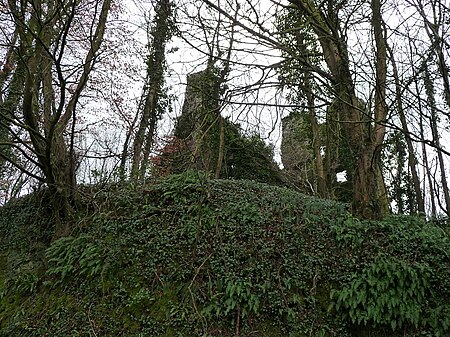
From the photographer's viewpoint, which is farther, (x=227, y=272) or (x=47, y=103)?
(x=47, y=103)

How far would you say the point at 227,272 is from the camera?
4.65 meters

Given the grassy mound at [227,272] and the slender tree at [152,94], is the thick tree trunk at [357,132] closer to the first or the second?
the grassy mound at [227,272]

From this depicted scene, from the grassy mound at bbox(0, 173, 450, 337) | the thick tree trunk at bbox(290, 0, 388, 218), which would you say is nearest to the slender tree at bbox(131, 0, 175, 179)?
the grassy mound at bbox(0, 173, 450, 337)

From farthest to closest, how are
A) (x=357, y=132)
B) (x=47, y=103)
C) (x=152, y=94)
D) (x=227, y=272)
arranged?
(x=152, y=94), (x=47, y=103), (x=357, y=132), (x=227, y=272)

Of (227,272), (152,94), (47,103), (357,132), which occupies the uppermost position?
(152,94)

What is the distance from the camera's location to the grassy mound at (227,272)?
13.7 feet

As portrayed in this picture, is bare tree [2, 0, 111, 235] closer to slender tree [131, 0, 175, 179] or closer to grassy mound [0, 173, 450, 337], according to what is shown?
grassy mound [0, 173, 450, 337]

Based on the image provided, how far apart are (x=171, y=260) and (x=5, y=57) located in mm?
7162

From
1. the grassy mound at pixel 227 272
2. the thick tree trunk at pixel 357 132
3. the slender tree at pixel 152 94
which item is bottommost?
the grassy mound at pixel 227 272

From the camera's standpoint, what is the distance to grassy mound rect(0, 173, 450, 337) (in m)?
4.17

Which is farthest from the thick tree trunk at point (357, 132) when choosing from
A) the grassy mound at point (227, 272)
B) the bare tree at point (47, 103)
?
the bare tree at point (47, 103)

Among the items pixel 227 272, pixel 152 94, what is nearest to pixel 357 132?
pixel 227 272

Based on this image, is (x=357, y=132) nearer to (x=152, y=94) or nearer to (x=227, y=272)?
(x=227, y=272)

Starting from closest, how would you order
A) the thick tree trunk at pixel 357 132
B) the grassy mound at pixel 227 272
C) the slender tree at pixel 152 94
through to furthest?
the grassy mound at pixel 227 272, the thick tree trunk at pixel 357 132, the slender tree at pixel 152 94
